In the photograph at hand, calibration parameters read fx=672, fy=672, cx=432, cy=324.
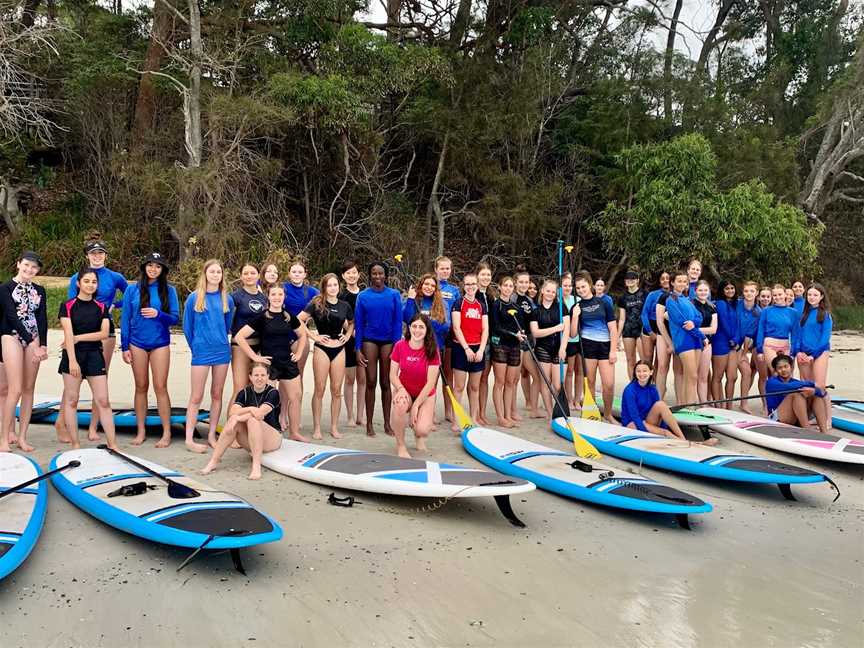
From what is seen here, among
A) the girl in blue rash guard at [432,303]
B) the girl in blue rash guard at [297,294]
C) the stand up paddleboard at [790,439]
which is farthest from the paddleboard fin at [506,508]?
the stand up paddleboard at [790,439]

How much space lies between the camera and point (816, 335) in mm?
6836

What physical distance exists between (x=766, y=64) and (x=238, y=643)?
24.4 m

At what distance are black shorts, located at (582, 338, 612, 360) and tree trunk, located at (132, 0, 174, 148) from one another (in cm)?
1161

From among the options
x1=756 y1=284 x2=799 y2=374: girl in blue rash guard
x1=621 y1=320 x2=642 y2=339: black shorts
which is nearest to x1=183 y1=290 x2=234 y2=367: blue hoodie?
x1=621 y1=320 x2=642 y2=339: black shorts

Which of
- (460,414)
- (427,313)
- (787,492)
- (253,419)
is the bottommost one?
(787,492)

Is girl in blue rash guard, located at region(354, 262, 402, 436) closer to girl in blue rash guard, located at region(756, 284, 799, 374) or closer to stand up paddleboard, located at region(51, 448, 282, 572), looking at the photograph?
stand up paddleboard, located at region(51, 448, 282, 572)

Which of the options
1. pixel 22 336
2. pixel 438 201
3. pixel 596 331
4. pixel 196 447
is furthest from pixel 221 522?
pixel 438 201

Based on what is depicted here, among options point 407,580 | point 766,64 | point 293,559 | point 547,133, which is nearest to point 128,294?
point 293,559

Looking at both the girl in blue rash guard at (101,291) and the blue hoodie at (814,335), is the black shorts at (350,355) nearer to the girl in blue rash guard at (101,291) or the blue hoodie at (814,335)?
the girl in blue rash guard at (101,291)

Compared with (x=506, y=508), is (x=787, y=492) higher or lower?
lower

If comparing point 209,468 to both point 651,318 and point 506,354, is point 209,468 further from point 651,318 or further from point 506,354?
point 651,318

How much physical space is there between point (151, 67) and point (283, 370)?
11757mm

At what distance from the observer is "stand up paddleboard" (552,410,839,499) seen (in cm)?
489

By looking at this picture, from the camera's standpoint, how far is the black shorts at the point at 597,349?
6768 mm
